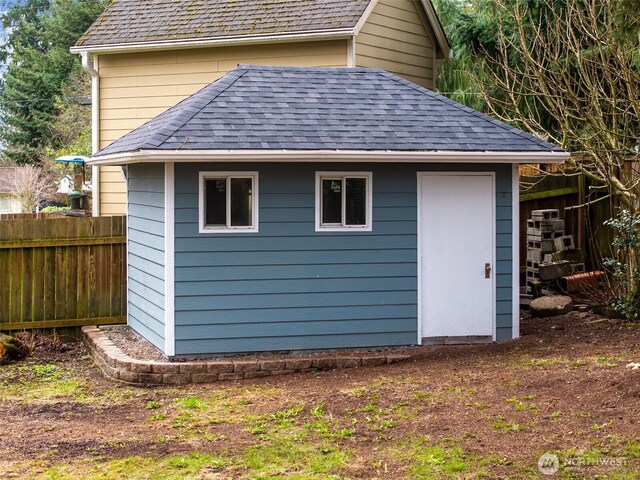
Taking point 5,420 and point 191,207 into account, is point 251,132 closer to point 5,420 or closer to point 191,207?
point 191,207

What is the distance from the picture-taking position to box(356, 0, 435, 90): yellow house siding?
1549 centimetres

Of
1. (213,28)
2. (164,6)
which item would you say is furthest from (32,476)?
(164,6)

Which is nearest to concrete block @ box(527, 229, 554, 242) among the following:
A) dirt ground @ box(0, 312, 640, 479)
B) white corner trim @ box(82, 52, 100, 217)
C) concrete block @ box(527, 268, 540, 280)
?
concrete block @ box(527, 268, 540, 280)

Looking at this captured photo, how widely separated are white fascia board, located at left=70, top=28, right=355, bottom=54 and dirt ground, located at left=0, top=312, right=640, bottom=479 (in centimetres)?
616

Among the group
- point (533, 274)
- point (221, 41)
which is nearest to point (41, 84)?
point (221, 41)

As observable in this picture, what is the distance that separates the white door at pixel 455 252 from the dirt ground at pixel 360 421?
55cm

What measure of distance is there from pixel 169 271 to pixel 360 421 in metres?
3.62

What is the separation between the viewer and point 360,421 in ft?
26.3

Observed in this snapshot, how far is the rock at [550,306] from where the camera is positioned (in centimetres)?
1319

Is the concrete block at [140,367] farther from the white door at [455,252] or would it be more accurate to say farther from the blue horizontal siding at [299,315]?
the white door at [455,252]

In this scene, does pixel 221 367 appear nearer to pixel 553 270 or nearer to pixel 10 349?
pixel 10 349

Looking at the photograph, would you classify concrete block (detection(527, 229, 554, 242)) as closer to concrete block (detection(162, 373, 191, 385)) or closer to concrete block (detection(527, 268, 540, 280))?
concrete block (detection(527, 268, 540, 280))

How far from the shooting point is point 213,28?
15875mm

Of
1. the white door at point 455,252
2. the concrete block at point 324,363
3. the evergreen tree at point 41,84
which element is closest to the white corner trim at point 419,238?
the white door at point 455,252
